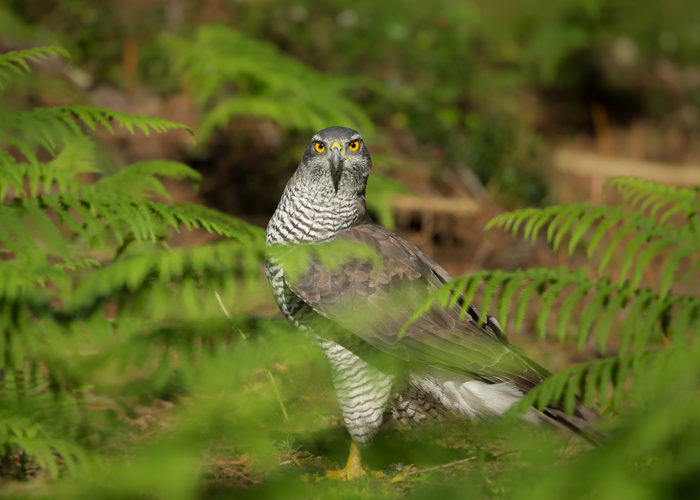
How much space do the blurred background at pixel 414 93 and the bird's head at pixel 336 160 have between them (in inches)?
65.4

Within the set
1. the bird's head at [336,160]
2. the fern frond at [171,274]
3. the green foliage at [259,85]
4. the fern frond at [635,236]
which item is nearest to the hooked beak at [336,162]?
the bird's head at [336,160]

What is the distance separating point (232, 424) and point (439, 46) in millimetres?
7492

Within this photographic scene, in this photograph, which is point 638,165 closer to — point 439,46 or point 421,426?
point 439,46

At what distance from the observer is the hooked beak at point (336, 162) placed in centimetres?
425

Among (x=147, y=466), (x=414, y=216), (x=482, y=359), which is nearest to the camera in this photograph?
(x=147, y=466)

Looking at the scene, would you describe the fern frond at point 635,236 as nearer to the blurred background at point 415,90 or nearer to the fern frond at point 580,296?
the fern frond at point 580,296

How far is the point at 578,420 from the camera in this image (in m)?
3.32

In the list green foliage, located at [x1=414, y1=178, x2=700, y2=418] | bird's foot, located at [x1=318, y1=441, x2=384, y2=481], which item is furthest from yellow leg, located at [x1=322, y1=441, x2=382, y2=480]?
green foliage, located at [x1=414, y1=178, x2=700, y2=418]

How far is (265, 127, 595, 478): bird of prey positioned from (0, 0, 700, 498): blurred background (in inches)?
→ 72.2

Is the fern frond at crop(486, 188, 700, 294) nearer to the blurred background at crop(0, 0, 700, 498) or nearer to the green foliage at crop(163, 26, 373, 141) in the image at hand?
the blurred background at crop(0, 0, 700, 498)

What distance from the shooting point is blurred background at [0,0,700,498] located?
7.03 m

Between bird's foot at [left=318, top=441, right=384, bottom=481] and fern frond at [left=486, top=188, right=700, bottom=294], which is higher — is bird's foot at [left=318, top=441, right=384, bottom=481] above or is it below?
below

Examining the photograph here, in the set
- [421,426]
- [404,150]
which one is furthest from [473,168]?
[421,426]

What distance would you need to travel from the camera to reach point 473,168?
789 cm
